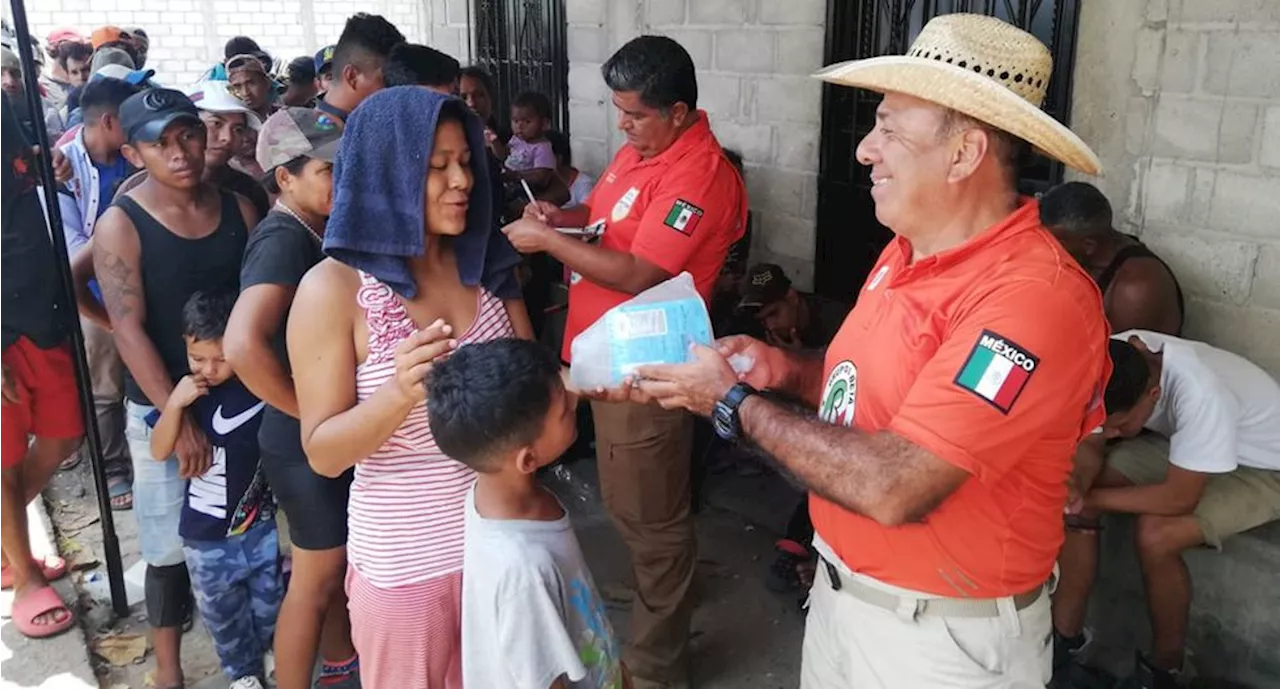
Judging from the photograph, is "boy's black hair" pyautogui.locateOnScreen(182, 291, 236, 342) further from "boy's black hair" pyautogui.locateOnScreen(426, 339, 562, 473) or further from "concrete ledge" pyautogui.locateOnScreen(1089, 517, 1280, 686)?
"concrete ledge" pyautogui.locateOnScreen(1089, 517, 1280, 686)

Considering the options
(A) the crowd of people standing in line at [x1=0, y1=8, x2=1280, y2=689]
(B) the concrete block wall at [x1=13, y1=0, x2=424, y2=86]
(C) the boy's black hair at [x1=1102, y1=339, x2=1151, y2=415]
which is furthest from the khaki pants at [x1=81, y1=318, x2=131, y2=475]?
(B) the concrete block wall at [x1=13, y1=0, x2=424, y2=86]

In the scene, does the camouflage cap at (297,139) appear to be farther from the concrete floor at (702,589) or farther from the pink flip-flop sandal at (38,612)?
the pink flip-flop sandal at (38,612)

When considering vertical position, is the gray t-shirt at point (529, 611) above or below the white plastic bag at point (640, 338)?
below

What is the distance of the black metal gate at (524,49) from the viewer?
637 centimetres

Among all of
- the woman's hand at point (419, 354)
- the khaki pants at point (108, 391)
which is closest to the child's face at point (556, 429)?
the woman's hand at point (419, 354)

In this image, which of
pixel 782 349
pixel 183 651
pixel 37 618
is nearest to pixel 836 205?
pixel 782 349

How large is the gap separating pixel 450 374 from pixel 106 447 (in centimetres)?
385

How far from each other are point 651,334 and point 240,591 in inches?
69.7

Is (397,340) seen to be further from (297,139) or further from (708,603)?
(708,603)

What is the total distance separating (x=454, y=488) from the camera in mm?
2244

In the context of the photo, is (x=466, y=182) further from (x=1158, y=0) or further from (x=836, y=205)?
Result: (x=836, y=205)

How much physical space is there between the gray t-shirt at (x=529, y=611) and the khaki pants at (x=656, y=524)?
1.19m

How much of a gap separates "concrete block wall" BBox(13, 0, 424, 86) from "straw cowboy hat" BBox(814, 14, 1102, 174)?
13.0m

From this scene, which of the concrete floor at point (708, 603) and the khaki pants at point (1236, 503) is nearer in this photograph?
the khaki pants at point (1236, 503)
